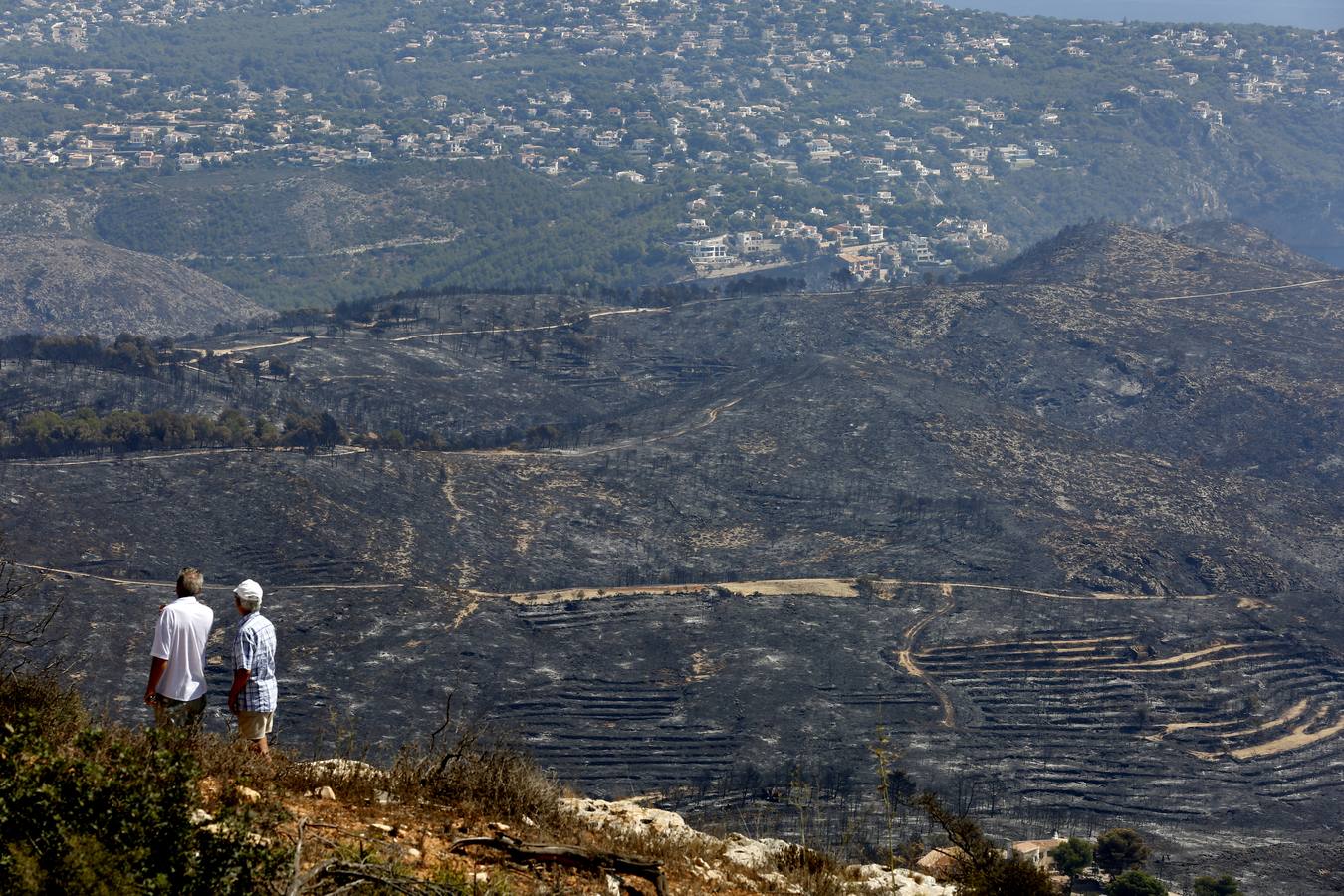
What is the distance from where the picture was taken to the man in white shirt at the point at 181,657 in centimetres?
1636

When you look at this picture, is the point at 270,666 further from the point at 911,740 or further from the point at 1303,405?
the point at 1303,405

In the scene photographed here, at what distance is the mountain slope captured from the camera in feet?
482

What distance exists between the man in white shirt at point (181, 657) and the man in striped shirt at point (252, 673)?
39cm

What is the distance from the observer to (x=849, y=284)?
174 meters

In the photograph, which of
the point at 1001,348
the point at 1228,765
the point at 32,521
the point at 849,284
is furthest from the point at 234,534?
the point at 849,284

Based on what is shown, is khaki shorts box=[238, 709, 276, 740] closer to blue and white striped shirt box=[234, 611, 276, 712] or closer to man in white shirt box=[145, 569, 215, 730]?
blue and white striped shirt box=[234, 611, 276, 712]

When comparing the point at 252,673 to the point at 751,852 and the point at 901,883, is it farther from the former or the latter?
the point at 901,883

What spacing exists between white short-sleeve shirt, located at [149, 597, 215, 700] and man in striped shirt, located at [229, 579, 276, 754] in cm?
41

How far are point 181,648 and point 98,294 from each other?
144845 millimetres

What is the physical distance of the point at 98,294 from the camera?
493ft

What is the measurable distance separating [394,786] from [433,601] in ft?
152

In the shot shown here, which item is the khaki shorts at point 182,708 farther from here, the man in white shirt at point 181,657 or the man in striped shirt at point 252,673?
the man in striped shirt at point 252,673

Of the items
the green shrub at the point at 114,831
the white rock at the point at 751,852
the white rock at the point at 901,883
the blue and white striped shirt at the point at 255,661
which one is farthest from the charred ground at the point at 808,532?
the green shrub at the point at 114,831

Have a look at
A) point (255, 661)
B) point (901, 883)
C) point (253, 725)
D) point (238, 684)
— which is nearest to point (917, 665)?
point (901, 883)
